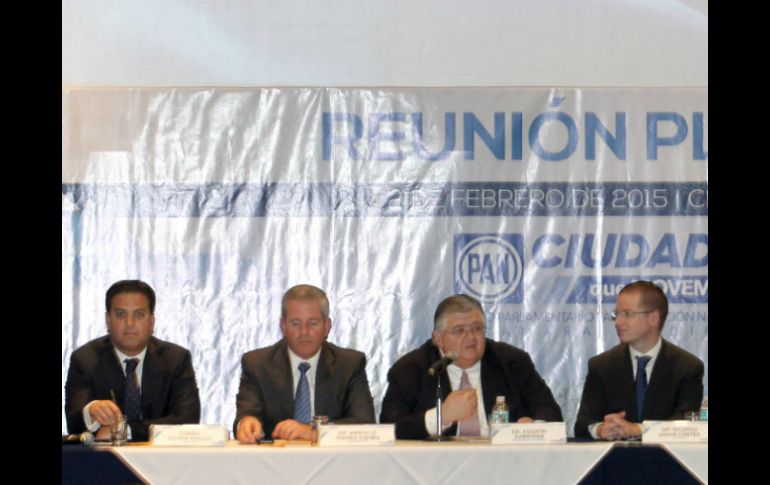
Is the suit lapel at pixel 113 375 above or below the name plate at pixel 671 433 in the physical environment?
above

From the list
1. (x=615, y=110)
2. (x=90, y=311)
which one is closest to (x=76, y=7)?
(x=90, y=311)

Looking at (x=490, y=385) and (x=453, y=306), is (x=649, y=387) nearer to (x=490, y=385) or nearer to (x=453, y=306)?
(x=490, y=385)

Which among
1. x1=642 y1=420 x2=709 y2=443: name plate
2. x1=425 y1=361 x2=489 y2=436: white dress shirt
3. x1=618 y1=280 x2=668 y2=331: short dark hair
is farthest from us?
x1=618 y1=280 x2=668 y2=331: short dark hair

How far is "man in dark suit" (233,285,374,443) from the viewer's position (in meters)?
4.73

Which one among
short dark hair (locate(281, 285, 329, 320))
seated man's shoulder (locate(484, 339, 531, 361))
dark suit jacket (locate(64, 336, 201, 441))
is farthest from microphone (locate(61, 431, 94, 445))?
seated man's shoulder (locate(484, 339, 531, 361))

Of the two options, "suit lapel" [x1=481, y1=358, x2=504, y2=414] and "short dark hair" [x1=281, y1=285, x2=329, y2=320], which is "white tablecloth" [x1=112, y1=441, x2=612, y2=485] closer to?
"suit lapel" [x1=481, y1=358, x2=504, y2=414]

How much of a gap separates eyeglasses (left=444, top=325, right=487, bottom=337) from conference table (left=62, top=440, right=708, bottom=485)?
101 centimetres

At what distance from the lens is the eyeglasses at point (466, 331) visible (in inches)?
191

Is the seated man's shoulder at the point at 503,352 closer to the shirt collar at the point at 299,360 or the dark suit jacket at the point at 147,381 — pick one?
the shirt collar at the point at 299,360

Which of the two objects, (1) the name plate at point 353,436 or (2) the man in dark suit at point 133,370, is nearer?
(1) the name plate at point 353,436

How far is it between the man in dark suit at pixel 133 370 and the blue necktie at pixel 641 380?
2098mm

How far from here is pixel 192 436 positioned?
12.8 ft

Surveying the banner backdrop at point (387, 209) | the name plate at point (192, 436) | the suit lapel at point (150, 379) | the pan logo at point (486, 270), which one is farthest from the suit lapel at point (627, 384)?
the suit lapel at point (150, 379)

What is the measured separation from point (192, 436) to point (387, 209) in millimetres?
1742
